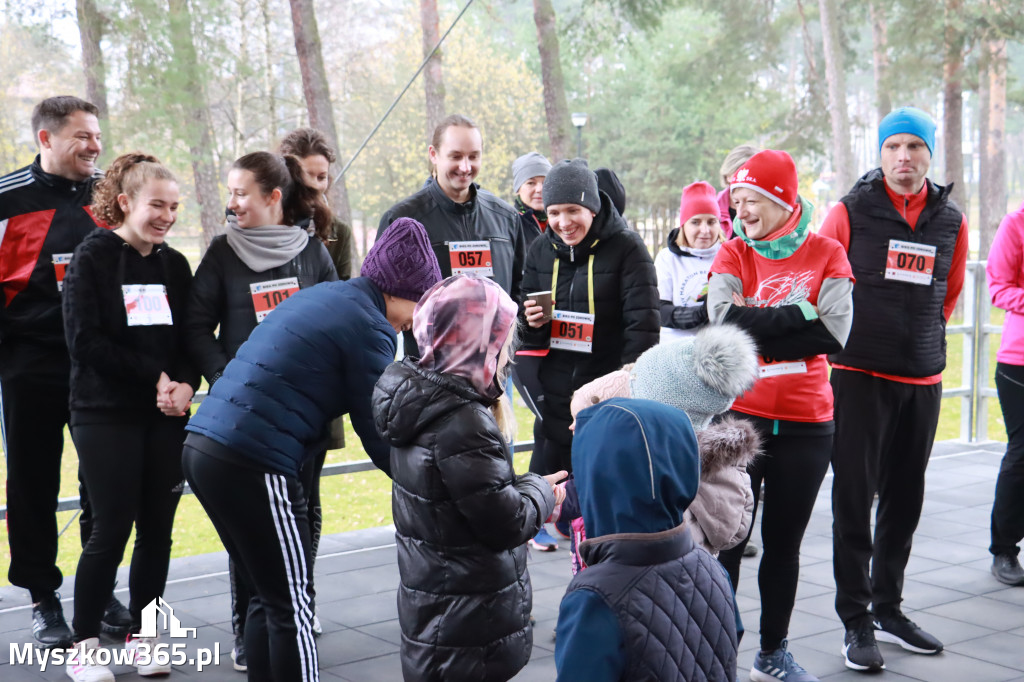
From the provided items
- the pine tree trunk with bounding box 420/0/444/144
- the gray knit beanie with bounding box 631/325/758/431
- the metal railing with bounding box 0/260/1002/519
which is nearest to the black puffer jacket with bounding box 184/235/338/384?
Answer: the gray knit beanie with bounding box 631/325/758/431

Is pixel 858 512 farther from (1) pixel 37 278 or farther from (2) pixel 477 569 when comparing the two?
(1) pixel 37 278

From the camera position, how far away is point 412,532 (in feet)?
8.61

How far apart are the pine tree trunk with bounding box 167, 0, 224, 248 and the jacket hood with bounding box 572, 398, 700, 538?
10582mm

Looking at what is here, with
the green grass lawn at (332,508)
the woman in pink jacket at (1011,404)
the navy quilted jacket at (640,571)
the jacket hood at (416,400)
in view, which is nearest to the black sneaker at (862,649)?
the woman in pink jacket at (1011,404)

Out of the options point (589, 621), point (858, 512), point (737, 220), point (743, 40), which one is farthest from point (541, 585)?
point (743, 40)

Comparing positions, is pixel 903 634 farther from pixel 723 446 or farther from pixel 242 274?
pixel 242 274

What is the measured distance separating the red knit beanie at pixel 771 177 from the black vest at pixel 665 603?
68.1 inches

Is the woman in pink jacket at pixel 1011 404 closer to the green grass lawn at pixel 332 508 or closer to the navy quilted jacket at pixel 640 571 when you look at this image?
the navy quilted jacket at pixel 640 571

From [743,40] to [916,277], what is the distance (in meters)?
18.9

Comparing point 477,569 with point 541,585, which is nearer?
point 477,569

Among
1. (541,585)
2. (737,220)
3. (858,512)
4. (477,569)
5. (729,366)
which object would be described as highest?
(737,220)

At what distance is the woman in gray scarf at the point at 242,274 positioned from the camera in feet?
12.8

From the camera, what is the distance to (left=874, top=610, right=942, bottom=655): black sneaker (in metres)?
4.14

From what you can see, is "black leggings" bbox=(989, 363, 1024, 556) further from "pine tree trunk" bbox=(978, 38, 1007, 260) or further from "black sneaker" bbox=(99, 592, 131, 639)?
"pine tree trunk" bbox=(978, 38, 1007, 260)
